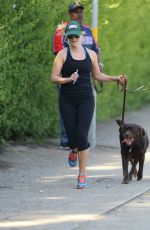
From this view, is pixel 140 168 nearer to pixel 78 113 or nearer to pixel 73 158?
pixel 73 158

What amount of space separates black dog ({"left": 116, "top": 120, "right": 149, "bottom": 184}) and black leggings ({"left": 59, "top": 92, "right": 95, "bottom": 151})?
22.2 inches

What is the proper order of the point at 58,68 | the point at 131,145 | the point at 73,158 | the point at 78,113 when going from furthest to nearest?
the point at 73,158
the point at 131,145
the point at 78,113
the point at 58,68

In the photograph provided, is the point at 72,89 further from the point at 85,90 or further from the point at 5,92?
the point at 5,92

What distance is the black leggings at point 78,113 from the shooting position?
29.8 ft

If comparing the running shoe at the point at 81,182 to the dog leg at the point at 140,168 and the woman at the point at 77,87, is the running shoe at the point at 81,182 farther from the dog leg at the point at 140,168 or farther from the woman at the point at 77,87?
the dog leg at the point at 140,168

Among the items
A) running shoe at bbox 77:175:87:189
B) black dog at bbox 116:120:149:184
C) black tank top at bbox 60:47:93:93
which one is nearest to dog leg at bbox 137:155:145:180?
black dog at bbox 116:120:149:184

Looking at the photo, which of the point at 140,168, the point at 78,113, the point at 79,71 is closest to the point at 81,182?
the point at 78,113

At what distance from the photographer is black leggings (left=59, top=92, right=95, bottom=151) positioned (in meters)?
9.08

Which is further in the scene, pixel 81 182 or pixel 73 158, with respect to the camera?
pixel 73 158

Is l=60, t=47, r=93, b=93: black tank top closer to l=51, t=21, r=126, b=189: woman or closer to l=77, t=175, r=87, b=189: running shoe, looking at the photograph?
l=51, t=21, r=126, b=189: woman

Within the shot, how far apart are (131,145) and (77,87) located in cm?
108

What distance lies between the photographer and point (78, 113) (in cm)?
912

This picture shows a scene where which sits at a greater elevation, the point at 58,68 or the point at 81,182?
the point at 58,68

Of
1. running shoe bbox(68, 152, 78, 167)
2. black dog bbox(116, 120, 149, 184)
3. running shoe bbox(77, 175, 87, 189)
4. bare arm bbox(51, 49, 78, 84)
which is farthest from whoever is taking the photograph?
running shoe bbox(68, 152, 78, 167)
